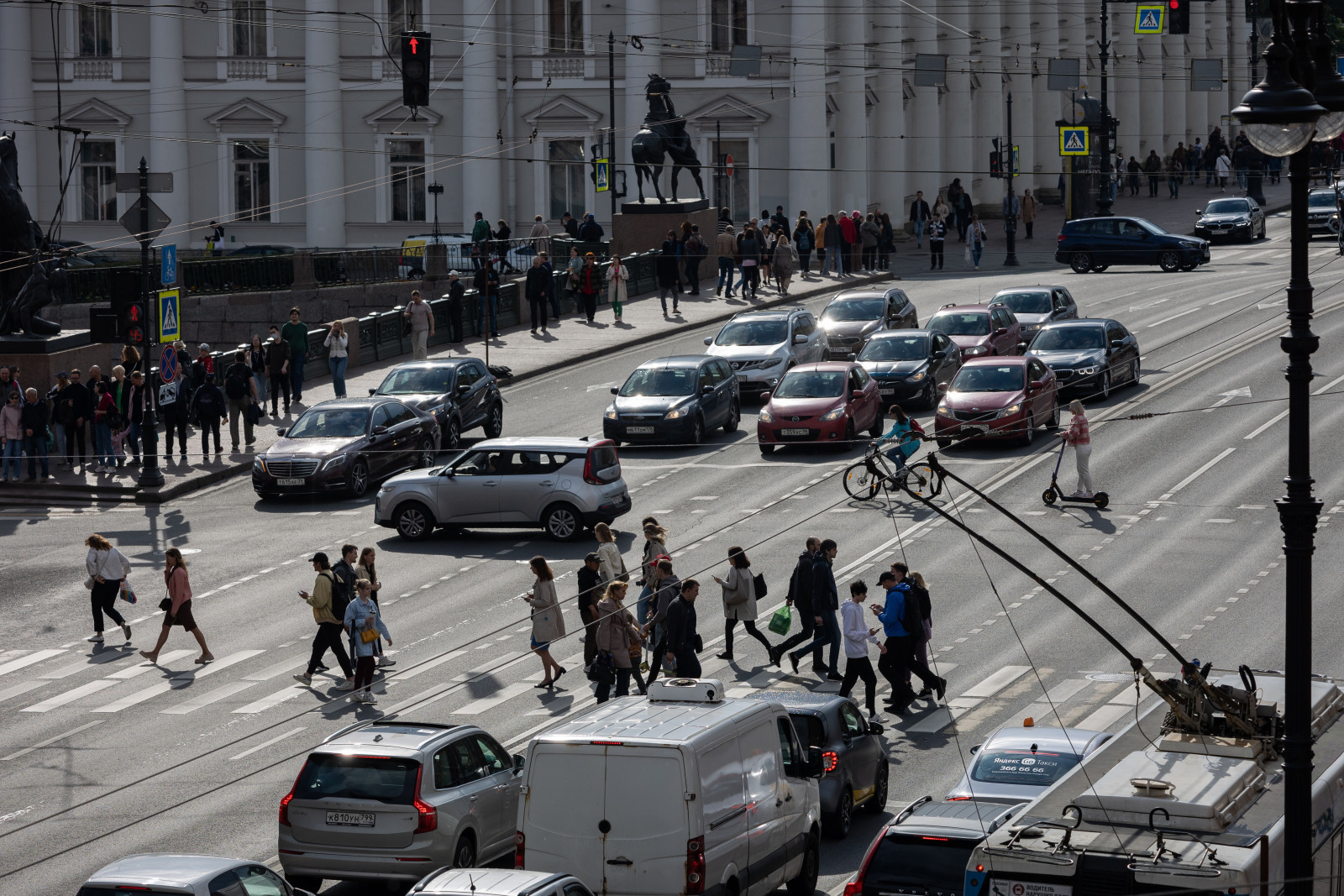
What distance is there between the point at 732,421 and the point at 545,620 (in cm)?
1496

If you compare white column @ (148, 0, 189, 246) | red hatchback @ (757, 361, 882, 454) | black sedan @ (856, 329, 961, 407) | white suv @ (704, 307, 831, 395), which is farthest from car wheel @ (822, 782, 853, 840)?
white column @ (148, 0, 189, 246)

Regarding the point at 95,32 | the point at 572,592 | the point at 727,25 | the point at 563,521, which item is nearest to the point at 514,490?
the point at 563,521

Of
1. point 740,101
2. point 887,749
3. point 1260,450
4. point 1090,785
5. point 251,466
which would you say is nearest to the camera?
point 1090,785

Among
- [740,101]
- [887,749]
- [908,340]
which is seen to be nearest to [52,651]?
[887,749]

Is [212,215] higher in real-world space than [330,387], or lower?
higher

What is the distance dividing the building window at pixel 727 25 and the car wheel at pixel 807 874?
5553 cm

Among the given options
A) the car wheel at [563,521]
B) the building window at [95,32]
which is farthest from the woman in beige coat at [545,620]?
the building window at [95,32]

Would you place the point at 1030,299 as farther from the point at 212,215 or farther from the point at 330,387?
the point at 212,215

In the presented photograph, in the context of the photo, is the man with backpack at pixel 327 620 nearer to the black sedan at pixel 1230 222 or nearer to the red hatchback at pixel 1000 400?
the red hatchback at pixel 1000 400

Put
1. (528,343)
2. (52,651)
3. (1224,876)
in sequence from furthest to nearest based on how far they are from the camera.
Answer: (528,343) → (52,651) → (1224,876)

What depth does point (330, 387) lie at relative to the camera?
41844mm

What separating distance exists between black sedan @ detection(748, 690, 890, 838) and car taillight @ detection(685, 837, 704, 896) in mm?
2614

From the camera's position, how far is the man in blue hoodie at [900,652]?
20.9m

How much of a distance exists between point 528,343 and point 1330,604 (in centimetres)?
2525
